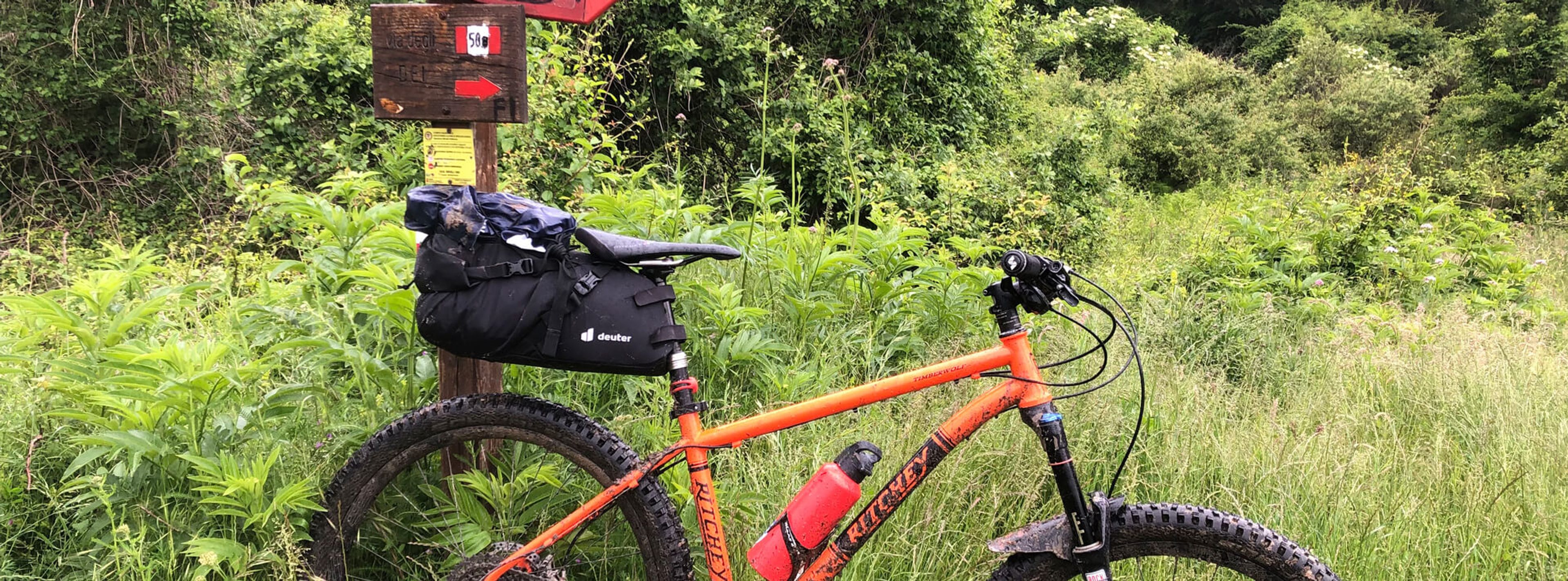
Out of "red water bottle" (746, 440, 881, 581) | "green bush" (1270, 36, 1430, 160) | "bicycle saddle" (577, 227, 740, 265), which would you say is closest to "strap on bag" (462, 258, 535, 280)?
"bicycle saddle" (577, 227, 740, 265)

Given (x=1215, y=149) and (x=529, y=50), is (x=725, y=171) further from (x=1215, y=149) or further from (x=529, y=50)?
(x=1215, y=149)

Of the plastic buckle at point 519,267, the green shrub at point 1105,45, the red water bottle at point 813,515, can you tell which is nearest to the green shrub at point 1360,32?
the green shrub at point 1105,45

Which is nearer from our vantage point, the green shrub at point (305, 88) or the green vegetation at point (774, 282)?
the green vegetation at point (774, 282)

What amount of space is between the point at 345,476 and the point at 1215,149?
480 inches

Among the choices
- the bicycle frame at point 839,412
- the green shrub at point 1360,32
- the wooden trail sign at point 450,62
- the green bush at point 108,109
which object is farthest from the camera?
the green shrub at point 1360,32

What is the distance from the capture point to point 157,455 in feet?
6.21

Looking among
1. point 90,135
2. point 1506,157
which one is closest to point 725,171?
point 90,135

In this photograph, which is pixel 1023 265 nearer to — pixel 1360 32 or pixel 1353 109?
pixel 1353 109

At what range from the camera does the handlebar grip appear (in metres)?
1.52

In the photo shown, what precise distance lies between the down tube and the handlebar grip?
246 millimetres

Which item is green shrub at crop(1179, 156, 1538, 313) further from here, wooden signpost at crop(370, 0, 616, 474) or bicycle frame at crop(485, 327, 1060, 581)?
wooden signpost at crop(370, 0, 616, 474)

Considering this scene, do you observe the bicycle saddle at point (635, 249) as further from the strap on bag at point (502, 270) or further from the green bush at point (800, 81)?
the green bush at point (800, 81)

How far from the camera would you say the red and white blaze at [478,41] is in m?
1.91

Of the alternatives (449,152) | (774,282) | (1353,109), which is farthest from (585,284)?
(1353,109)
